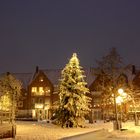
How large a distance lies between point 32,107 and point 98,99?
54.1 feet

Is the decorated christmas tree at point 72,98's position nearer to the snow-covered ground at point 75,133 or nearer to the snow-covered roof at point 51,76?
the snow-covered ground at point 75,133

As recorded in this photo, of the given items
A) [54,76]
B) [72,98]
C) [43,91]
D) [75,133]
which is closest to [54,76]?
[54,76]

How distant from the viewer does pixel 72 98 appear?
4359 centimetres

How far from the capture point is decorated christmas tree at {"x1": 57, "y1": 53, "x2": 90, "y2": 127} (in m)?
43.4

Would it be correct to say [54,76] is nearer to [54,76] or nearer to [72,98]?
[54,76]

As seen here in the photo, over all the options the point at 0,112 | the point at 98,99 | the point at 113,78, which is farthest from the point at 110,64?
the point at 98,99

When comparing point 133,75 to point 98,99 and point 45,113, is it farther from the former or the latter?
point 45,113

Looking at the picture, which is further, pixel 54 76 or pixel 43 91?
pixel 54 76

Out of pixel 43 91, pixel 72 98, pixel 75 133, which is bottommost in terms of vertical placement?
pixel 75 133

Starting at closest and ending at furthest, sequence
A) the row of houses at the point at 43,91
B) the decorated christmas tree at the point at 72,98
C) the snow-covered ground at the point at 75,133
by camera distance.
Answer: the snow-covered ground at the point at 75,133
the decorated christmas tree at the point at 72,98
the row of houses at the point at 43,91

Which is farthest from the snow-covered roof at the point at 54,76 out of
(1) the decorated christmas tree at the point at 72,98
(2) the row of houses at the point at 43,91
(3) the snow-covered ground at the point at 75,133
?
(3) the snow-covered ground at the point at 75,133

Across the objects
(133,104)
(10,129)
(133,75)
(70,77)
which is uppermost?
(133,75)

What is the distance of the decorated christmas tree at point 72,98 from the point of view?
43.4 metres

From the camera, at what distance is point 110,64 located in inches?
1529
